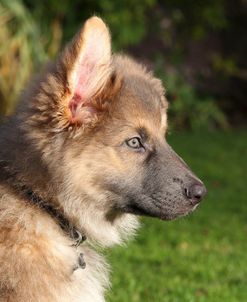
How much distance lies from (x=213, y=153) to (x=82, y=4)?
4.81 metres

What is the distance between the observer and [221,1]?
20000 mm

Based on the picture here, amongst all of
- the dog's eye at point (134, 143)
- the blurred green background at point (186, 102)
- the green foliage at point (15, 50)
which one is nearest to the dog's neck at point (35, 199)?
the dog's eye at point (134, 143)

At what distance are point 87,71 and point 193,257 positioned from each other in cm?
420

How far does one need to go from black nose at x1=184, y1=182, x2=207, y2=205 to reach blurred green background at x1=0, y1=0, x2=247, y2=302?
3.49ft

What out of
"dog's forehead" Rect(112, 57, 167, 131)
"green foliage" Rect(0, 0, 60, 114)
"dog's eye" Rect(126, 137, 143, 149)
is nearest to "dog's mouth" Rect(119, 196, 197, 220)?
"dog's eye" Rect(126, 137, 143, 149)

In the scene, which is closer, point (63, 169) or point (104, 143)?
point (63, 169)

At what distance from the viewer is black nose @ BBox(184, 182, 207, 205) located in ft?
15.6

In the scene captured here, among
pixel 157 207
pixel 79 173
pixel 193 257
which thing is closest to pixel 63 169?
pixel 79 173

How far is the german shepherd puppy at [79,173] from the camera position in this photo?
14.7ft

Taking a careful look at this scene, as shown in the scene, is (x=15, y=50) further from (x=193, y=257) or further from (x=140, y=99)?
(x=140, y=99)

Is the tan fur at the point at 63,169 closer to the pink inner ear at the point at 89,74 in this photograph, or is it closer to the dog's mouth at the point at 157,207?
the pink inner ear at the point at 89,74

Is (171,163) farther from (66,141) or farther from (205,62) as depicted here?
(205,62)

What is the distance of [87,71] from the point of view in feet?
15.0

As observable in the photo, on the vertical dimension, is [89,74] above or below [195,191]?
above
